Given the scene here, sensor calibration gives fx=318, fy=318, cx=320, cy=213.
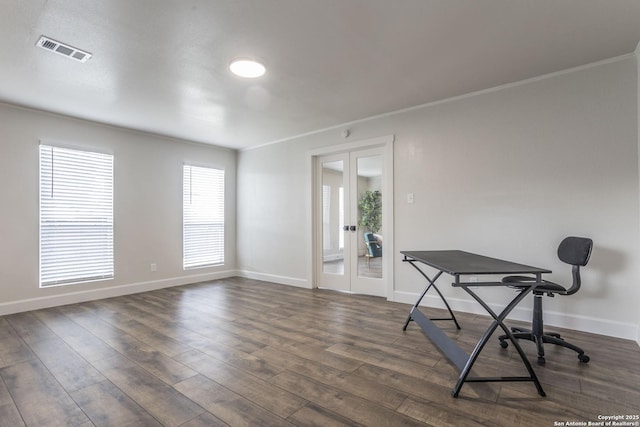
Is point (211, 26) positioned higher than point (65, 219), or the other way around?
point (211, 26)

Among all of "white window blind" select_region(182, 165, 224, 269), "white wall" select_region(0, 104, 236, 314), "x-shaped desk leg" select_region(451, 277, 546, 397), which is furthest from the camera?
"white window blind" select_region(182, 165, 224, 269)

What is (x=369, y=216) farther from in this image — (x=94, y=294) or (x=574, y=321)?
(x=94, y=294)

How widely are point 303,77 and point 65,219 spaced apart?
3.77 m

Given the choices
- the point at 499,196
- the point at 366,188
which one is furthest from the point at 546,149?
the point at 366,188

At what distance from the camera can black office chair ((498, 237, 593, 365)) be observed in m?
2.47

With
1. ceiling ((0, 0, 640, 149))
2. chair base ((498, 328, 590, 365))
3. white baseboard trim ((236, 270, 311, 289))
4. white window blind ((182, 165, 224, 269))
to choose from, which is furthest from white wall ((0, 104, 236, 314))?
chair base ((498, 328, 590, 365))

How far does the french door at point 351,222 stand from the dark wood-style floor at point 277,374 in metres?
1.07

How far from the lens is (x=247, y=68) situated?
2.97 meters

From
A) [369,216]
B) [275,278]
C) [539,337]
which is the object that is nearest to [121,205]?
[275,278]

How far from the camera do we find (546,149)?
322cm

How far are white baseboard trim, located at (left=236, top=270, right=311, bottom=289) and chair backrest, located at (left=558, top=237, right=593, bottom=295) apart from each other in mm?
3433

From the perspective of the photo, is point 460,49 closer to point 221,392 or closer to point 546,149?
point 546,149

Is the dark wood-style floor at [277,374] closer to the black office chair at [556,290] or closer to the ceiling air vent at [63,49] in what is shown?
the black office chair at [556,290]

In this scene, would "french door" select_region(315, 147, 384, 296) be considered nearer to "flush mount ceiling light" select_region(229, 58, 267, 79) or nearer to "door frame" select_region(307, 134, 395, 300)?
"door frame" select_region(307, 134, 395, 300)
